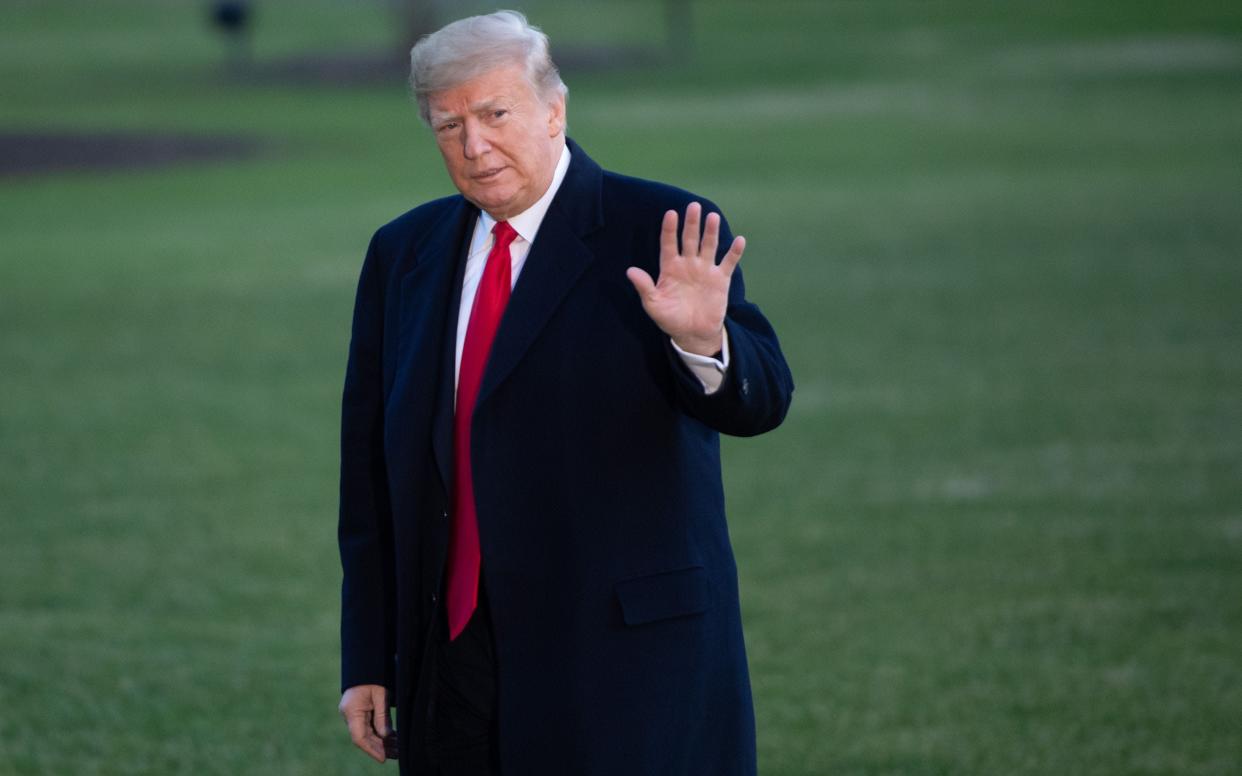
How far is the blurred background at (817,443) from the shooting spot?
6.64 m

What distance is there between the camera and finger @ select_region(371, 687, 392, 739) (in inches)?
151

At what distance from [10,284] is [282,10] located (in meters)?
56.6

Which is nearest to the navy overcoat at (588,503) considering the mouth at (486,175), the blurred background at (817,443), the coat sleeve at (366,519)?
the mouth at (486,175)

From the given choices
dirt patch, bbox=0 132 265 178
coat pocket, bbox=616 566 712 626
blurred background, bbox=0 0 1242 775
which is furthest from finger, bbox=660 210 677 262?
dirt patch, bbox=0 132 265 178

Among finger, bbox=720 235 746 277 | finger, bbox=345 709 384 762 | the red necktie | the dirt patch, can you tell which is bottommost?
finger, bbox=345 709 384 762

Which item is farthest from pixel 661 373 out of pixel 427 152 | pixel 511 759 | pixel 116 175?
pixel 427 152

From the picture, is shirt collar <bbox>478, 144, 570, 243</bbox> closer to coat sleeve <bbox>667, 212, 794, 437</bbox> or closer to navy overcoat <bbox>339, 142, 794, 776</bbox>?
navy overcoat <bbox>339, 142, 794, 776</bbox>

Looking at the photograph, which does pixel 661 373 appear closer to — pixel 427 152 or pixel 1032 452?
pixel 1032 452

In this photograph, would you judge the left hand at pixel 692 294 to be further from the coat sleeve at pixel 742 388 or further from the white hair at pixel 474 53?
the white hair at pixel 474 53

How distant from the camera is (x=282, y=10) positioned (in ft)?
234

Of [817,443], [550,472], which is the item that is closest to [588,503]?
[550,472]

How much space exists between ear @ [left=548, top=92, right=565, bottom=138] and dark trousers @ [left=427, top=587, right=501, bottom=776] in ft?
2.79

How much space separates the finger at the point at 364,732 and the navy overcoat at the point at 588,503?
0.31m

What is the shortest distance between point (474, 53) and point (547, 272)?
0.40 metres
